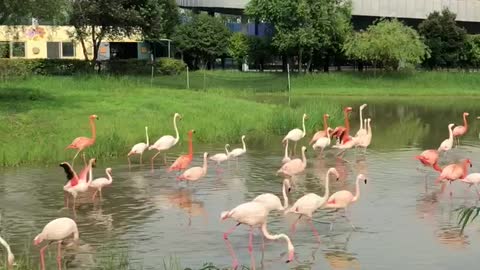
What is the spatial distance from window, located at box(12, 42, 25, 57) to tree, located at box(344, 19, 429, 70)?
2715 centimetres

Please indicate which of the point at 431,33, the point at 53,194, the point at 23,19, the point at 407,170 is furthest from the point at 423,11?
the point at 53,194

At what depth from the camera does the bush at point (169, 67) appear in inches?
2117

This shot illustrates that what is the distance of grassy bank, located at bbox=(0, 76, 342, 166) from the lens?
67.6ft

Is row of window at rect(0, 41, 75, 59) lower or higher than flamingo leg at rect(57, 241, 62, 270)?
higher

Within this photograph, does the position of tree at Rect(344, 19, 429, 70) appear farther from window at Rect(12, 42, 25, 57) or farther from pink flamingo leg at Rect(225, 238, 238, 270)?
pink flamingo leg at Rect(225, 238, 238, 270)

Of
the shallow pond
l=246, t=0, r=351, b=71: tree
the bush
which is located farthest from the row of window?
the shallow pond

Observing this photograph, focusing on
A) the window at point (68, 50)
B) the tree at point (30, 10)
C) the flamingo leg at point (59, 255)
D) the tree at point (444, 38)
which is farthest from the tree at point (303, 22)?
the flamingo leg at point (59, 255)

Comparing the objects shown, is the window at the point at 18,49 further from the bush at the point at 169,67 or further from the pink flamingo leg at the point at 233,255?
the pink flamingo leg at the point at 233,255

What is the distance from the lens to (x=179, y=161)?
57.0ft

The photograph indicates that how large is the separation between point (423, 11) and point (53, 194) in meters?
60.0

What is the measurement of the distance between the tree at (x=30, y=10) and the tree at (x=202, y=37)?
31.0 m

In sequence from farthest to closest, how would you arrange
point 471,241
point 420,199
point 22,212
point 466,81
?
1. point 466,81
2. point 420,199
3. point 22,212
4. point 471,241

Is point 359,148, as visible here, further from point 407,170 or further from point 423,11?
point 423,11

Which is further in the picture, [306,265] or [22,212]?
[22,212]
